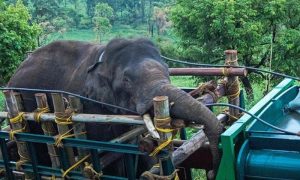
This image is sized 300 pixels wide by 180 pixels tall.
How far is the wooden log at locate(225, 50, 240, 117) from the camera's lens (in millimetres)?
3963

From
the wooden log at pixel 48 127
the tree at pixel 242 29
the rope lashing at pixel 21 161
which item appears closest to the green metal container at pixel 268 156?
the wooden log at pixel 48 127

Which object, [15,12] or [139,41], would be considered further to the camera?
[15,12]

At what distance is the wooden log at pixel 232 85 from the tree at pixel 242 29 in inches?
351

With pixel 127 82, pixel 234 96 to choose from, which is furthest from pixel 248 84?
pixel 127 82

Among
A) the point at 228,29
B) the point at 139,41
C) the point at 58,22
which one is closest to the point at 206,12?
the point at 228,29

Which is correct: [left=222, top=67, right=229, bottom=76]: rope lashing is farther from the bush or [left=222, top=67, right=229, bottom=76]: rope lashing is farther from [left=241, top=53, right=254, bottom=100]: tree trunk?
the bush

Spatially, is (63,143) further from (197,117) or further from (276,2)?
(276,2)

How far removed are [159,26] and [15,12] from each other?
3270 cm

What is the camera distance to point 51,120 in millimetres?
3414

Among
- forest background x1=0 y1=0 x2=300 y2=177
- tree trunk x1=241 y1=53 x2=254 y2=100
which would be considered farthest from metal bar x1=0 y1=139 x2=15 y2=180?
forest background x1=0 y1=0 x2=300 y2=177

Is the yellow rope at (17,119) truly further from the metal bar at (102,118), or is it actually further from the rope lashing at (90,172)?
the rope lashing at (90,172)

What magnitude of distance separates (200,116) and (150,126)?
0.98 ft

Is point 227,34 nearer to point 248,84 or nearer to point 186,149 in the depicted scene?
point 248,84

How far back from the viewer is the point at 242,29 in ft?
43.5
